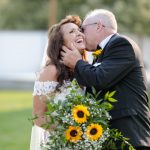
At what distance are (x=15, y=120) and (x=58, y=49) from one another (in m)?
10.3

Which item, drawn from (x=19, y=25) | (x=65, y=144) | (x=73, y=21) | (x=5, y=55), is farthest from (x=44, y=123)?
(x=19, y=25)

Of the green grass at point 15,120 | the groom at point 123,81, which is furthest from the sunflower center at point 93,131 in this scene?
the green grass at point 15,120

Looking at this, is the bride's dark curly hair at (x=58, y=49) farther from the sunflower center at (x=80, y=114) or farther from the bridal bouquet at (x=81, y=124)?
the sunflower center at (x=80, y=114)

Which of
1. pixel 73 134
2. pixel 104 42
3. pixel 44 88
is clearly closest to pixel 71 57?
pixel 104 42

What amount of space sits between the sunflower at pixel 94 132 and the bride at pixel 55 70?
30.2 inches

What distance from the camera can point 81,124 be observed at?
520 centimetres

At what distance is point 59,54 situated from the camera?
6008 mm

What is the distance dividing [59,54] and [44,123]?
2.70 feet

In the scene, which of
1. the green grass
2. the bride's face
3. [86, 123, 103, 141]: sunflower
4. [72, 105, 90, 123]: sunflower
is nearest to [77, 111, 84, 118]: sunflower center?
[72, 105, 90, 123]: sunflower

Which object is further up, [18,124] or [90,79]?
[18,124]

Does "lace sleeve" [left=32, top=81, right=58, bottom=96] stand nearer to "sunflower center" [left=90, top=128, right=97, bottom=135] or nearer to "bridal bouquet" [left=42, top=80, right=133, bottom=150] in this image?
"bridal bouquet" [left=42, top=80, right=133, bottom=150]

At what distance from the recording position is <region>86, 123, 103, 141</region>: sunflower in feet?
16.8

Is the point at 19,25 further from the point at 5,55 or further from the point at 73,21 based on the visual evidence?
the point at 73,21

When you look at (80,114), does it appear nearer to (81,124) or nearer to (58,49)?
(81,124)
